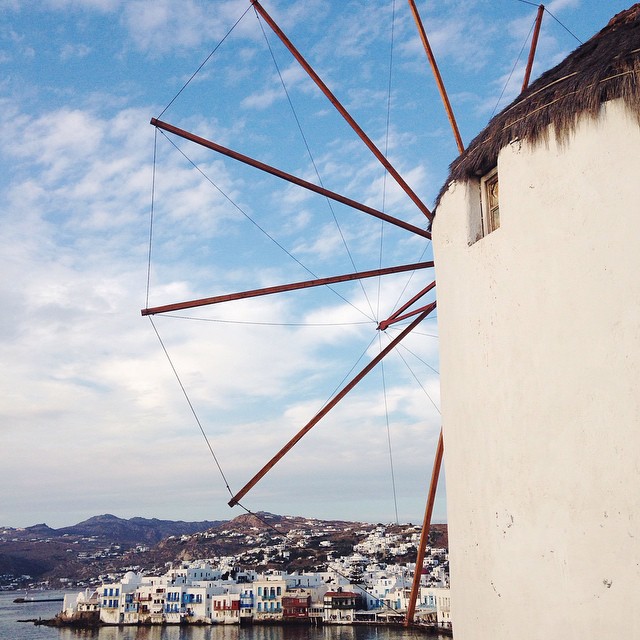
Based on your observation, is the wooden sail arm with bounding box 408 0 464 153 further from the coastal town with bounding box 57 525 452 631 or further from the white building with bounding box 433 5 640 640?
the coastal town with bounding box 57 525 452 631

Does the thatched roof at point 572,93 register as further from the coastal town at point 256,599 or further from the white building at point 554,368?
the coastal town at point 256,599

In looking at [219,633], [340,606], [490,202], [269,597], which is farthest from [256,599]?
[490,202]

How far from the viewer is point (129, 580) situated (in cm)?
6156

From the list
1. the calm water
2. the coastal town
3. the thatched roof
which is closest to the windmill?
the thatched roof

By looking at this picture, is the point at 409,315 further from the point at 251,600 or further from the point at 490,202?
the point at 251,600

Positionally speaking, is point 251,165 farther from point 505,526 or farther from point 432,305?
point 505,526

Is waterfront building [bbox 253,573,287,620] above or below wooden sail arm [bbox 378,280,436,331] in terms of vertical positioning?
below

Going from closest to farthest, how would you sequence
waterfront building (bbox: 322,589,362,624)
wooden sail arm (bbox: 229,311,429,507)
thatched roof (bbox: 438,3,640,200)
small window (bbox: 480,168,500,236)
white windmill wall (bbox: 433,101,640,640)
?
white windmill wall (bbox: 433,101,640,640) → thatched roof (bbox: 438,3,640,200) → small window (bbox: 480,168,500,236) → wooden sail arm (bbox: 229,311,429,507) → waterfront building (bbox: 322,589,362,624)

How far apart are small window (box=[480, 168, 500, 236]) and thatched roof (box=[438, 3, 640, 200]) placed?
0.24 ft

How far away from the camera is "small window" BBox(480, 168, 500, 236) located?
16.1ft

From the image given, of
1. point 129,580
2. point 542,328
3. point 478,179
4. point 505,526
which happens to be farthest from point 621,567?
point 129,580

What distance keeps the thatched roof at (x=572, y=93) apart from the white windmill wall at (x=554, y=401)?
0.09 meters

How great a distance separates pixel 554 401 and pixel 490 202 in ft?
5.63

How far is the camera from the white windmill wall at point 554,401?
3.53m
